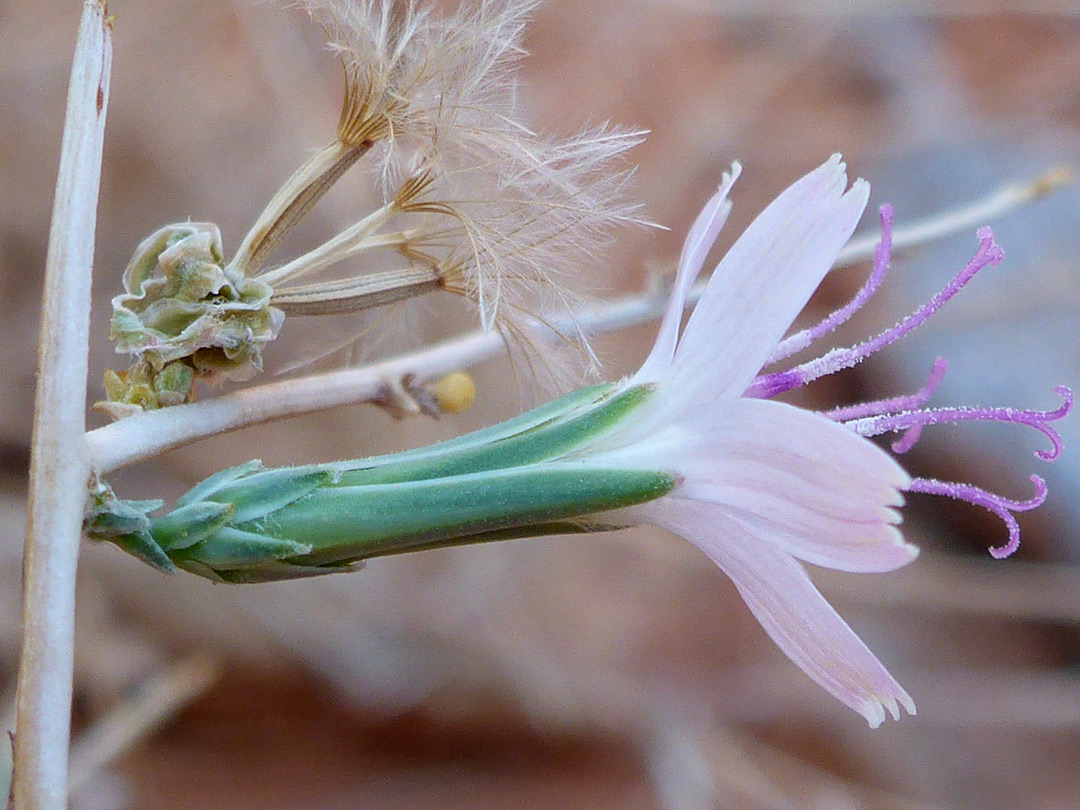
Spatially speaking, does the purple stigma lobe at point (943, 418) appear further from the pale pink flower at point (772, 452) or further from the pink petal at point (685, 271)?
the pink petal at point (685, 271)

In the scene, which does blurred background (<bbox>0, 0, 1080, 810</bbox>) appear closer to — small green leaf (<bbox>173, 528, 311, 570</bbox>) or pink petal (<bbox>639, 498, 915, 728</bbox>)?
small green leaf (<bbox>173, 528, 311, 570</bbox>)

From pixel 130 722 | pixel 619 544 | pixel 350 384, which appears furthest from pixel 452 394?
pixel 619 544

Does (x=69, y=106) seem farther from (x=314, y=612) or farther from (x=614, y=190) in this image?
(x=314, y=612)

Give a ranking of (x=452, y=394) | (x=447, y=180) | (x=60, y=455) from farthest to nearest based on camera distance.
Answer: (x=452, y=394) → (x=447, y=180) → (x=60, y=455)

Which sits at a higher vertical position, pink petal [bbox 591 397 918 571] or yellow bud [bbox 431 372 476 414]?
yellow bud [bbox 431 372 476 414]

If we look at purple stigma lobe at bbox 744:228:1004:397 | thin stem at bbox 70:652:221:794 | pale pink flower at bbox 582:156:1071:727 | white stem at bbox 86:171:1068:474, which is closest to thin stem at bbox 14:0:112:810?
white stem at bbox 86:171:1068:474

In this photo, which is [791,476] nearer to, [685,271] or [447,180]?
[685,271]
